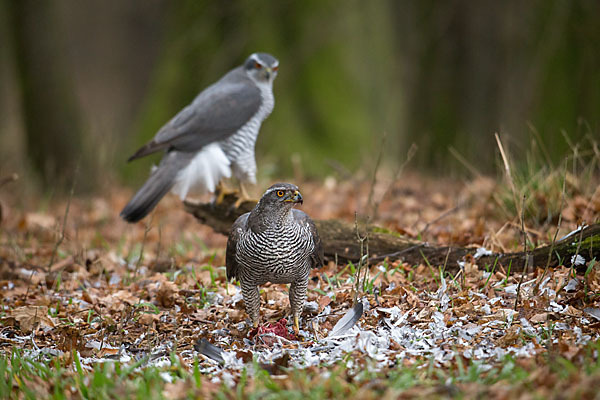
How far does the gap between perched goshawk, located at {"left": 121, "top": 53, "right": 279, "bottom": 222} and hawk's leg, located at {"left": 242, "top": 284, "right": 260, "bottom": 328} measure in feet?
6.79

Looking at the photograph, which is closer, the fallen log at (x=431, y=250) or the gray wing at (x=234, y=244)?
the gray wing at (x=234, y=244)

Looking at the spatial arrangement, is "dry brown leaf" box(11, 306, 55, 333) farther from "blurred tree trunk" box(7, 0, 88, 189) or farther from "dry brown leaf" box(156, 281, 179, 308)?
"blurred tree trunk" box(7, 0, 88, 189)

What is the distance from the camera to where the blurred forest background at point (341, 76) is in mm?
8758

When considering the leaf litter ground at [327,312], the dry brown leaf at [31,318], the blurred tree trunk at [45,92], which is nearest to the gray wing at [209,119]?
the leaf litter ground at [327,312]

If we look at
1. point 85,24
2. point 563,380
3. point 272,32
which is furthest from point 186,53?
point 85,24

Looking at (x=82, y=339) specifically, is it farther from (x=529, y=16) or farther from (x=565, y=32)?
(x=529, y=16)

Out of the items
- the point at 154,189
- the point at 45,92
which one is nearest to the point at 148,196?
the point at 154,189

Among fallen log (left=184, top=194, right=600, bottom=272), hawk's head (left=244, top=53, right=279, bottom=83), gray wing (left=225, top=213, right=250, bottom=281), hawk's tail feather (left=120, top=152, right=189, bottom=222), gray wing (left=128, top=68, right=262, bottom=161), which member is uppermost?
hawk's head (left=244, top=53, right=279, bottom=83)

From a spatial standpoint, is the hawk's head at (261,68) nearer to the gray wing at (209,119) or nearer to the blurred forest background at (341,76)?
the gray wing at (209,119)

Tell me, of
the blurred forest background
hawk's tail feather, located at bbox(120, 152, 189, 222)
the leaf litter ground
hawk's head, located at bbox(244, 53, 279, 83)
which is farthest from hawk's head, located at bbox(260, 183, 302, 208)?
the blurred forest background

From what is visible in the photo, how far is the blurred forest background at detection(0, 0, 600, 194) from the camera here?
8.76 meters

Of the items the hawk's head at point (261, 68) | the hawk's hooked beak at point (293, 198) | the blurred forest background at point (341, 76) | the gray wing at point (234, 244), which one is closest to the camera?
the hawk's hooked beak at point (293, 198)

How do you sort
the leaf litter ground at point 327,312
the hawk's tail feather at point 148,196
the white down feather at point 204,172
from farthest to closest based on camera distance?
the white down feather at point 204,172, the hawk's tail feather at point 148,196, the leaf litter ground at point 327,312

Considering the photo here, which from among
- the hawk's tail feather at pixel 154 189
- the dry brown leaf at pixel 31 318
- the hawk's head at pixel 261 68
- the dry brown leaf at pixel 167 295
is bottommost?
the dry brown leaf at pixel 167 295
